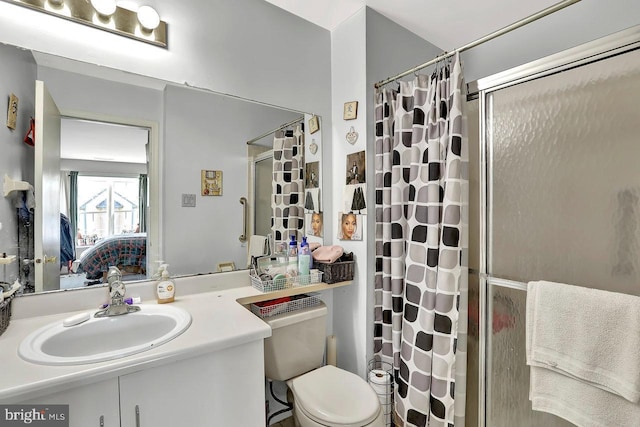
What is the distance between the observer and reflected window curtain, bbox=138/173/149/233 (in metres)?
1.40

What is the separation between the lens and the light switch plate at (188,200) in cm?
150

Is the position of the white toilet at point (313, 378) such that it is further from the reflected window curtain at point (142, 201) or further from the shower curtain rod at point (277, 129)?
the shower curtain rod at point (277, 129)

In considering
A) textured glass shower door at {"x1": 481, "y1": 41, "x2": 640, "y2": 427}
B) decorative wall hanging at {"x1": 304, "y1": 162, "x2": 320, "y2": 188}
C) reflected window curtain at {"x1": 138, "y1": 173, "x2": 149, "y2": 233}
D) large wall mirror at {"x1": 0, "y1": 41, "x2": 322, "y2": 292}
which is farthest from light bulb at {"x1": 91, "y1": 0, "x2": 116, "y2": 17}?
textured glass shower door at {"x1": 481, "y1": 41, "x2": 640, "y2": 427}

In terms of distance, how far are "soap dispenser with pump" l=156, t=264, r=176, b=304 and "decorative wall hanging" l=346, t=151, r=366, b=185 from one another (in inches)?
44.2

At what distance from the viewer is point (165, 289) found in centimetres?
135

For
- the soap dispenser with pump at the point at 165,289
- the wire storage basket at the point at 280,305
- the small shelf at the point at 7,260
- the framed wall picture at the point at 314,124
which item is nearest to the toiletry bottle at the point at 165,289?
the soap dispenser with pump at the point at 165,289

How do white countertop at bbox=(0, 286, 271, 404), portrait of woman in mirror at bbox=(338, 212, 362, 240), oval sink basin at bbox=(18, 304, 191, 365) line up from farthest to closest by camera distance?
portrait of woman in mirror at bbox=(338, 212, 362, 240), oval sink basin at bbox=(18, 304, 191, 365), white countertop at bbox=(0, 286, 271, 404)

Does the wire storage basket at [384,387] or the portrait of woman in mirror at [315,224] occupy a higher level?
the portrait of woman in mirror at [315,224]

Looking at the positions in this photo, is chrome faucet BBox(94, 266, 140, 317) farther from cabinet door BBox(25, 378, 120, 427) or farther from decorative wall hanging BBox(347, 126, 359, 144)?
decorative wall hanging BBox(347, 126, 359, 144)

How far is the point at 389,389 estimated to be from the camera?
1625 millimetres

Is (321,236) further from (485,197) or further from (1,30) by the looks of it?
(1,30)

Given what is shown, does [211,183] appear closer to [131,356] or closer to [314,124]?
[314,124]

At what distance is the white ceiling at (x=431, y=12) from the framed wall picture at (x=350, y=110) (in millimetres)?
544

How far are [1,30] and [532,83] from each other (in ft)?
6.92
